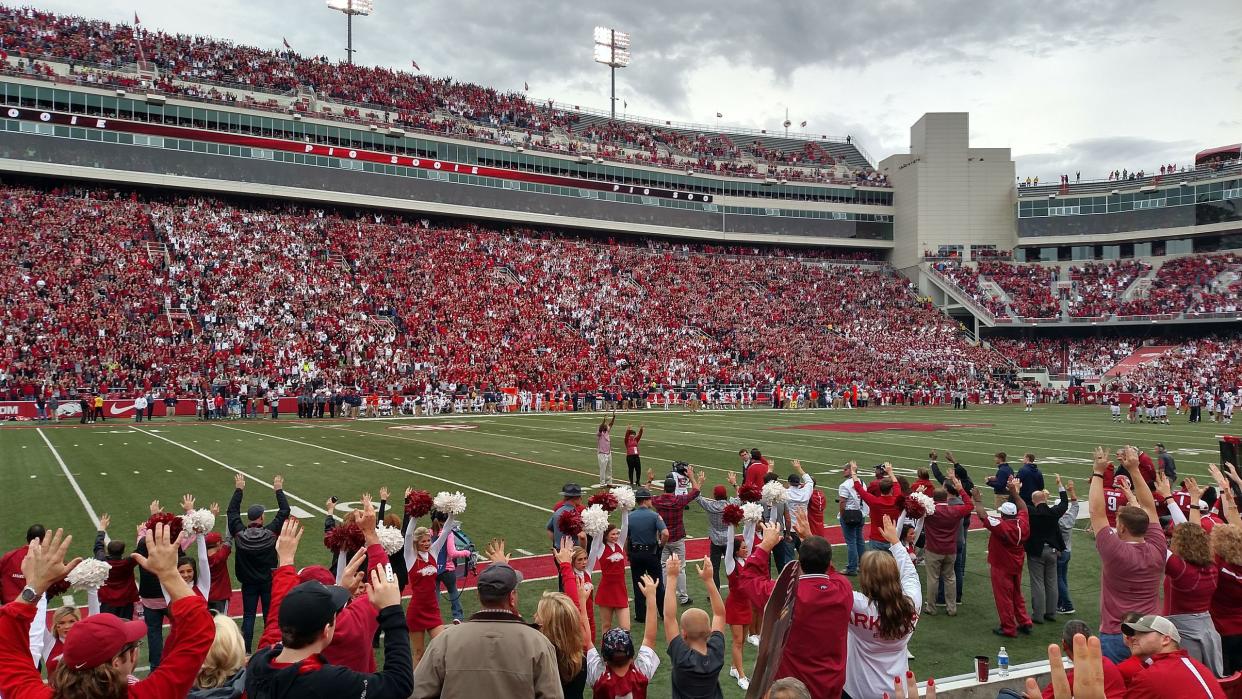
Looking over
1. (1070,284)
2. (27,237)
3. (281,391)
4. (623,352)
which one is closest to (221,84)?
(27,237)

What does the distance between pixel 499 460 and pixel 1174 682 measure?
62.9 ft

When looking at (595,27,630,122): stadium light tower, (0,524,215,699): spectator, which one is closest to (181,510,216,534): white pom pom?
(0,524,215,699): spectator

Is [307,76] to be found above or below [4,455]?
above

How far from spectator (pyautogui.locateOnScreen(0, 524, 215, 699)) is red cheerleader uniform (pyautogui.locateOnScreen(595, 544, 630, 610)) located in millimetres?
4272

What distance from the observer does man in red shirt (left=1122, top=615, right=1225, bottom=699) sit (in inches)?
152

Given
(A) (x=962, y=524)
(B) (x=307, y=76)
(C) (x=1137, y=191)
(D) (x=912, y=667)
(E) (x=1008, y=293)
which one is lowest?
(D) (x=912, y=667)

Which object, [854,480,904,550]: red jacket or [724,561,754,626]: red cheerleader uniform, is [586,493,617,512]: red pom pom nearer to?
[724,561,754,626]: red cheerleader uniform

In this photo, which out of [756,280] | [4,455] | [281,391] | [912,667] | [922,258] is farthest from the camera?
[922,258]

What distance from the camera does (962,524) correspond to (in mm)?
9453

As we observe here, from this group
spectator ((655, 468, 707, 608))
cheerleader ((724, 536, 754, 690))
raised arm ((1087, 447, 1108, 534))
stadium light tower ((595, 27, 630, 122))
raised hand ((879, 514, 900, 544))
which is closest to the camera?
raised hand ((879, 514, 900, 544))

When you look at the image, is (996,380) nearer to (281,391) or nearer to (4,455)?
(281,391)

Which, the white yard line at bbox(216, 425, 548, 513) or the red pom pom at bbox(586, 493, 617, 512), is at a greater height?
the red pom pom at bbox(586, 493, 617, 512)

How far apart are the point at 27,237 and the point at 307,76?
24.2 metres

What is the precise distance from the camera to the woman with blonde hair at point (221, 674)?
4090mm
